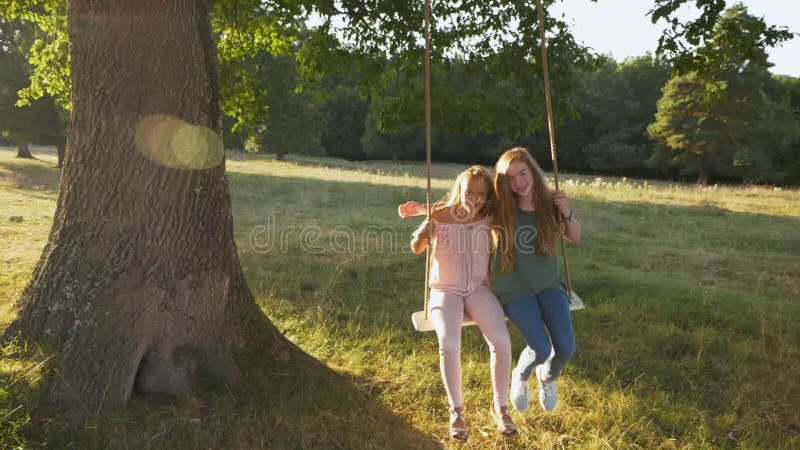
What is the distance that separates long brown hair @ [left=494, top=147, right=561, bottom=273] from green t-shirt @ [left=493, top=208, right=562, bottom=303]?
5 cm

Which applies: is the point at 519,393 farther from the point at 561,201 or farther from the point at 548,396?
the point at 561,201

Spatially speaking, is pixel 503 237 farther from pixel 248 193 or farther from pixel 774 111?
pixel 774 111

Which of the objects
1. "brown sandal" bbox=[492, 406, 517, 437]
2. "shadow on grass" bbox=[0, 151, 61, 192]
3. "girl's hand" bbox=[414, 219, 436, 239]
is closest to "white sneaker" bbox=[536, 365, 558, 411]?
"brown sandal" bbox=[492, 406, 517, 437]

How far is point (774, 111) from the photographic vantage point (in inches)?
1318

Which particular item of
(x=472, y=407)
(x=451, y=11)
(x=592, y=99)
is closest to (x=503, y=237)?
(x=472, y=407)

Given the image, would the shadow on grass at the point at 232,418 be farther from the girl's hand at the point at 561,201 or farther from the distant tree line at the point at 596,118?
the distant tree line at the point at 596,118

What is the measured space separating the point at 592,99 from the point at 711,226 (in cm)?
3730

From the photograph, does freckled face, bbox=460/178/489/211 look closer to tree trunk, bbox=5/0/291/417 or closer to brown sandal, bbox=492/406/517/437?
brown sandal, bbox=492/406/517/437

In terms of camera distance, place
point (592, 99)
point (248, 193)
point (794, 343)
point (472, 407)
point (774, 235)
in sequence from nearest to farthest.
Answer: point (472, 407) → point (794, 343) → point (774, 235) → point (248, 193) → point (592, 99)

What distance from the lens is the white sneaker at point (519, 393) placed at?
4.03 meters

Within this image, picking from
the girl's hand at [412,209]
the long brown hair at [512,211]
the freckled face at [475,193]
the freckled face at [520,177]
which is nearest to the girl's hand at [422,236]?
the girl's hand at [412,209]

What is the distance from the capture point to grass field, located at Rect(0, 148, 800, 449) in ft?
12.6

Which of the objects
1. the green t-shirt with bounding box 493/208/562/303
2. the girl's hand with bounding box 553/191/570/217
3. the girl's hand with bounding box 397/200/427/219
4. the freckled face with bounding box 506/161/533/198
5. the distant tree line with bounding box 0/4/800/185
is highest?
the distant tree line with bounding box 0/4/800/185

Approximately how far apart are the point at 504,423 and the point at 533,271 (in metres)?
1.04
